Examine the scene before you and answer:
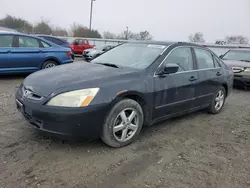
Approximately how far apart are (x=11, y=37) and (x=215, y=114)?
631cm

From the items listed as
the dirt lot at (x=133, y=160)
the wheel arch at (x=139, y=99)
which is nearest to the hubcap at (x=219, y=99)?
the dirt lot at (x=133, y=160)

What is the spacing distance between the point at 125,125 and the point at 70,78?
0.98 m

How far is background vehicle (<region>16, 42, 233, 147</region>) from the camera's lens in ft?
9.22

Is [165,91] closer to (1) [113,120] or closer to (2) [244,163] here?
(1) [113,120]

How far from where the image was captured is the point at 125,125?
127 inches

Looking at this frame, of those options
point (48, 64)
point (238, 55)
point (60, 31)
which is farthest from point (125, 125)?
point (60, 31)

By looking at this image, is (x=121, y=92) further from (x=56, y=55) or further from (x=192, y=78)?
(x=56, y=55)

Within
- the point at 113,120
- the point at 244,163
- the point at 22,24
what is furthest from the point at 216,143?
the point at 22,24

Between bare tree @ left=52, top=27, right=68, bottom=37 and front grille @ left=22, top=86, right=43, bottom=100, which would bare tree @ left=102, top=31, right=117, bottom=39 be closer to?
bare tree @ left=52, top=27, right=68, bottom=37

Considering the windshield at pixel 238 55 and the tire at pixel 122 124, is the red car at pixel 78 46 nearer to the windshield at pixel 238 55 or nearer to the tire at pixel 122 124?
the windshield at pixel 238 55

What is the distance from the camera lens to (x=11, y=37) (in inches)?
286

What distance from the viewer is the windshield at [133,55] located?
3785mm

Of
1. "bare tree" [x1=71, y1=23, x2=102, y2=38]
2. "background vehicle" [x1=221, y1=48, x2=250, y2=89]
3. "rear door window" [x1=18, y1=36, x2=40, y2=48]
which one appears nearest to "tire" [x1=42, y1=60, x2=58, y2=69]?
"rear door window" [x1=18, y1=36, x2=40, y2=48]

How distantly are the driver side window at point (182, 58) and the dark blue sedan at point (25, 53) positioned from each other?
5168mm
